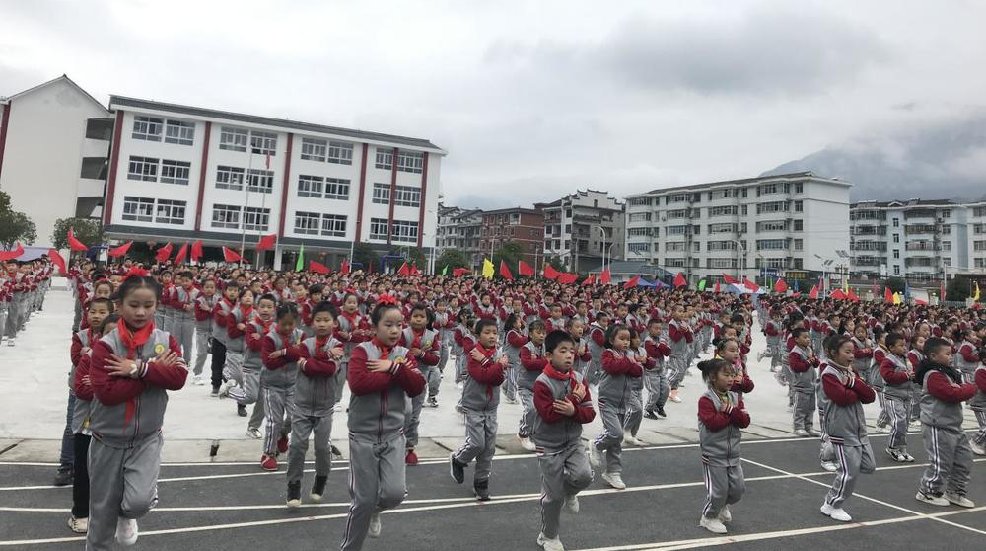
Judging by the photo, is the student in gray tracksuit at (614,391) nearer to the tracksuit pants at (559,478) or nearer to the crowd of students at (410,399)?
the crowd of students at (410,399)

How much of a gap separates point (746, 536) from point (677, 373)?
300 inches

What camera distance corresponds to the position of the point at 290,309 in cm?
648

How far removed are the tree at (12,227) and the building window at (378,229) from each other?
24.6 metres

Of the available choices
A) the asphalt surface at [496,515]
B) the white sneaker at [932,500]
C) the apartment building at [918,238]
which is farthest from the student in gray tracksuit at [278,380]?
the apartment building at [918,238]

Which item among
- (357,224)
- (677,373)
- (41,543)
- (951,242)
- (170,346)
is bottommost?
(41,543)

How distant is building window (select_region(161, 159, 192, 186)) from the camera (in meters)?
45.1

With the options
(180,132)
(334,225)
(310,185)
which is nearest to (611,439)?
(334,225)

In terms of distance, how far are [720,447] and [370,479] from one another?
3.32 meters

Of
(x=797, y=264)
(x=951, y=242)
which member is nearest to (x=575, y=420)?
(x=797, y=264)

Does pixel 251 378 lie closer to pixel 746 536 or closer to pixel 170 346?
pixel 170 346

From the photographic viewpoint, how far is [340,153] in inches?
1984

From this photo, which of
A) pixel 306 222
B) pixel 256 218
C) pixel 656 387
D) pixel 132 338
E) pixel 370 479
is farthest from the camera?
pixel 306 222

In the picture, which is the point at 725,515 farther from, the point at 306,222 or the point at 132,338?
the point at 306,222

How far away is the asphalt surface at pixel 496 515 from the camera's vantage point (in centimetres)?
481
